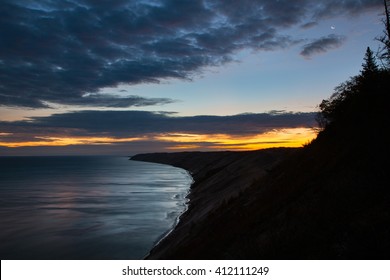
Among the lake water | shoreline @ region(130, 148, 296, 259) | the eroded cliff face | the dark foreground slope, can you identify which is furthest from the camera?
the lake water

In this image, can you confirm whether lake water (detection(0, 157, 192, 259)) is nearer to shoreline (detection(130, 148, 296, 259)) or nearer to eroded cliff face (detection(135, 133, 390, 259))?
shoreline (detection(130, 148, 296, 259))

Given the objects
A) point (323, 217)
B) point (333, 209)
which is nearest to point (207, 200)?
point (333, 209)

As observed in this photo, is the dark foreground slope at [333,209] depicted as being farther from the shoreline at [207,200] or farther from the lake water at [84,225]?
the lake water at [84,225]

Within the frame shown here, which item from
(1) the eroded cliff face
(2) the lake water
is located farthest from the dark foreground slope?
(2) the lake water

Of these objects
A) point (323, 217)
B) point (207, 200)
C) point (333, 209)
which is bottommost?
point (207, 200)

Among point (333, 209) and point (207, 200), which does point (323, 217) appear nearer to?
point (333, 209)

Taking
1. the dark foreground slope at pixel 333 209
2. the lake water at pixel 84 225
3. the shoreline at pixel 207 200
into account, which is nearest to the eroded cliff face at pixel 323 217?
the dark foreground slope at pixel 333 209

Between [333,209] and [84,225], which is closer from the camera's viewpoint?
[333,209]

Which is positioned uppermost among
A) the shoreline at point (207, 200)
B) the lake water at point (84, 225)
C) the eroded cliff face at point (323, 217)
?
the eroded cliff face at point (323, 217)

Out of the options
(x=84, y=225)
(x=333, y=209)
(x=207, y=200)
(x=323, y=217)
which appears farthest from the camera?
(x=207, y=200)

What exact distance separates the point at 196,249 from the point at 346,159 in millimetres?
11199

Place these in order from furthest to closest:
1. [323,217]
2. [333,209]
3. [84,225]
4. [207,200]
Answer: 1. [207,200]
2. [84,225]
3. [333,209]
4. [323,217]
